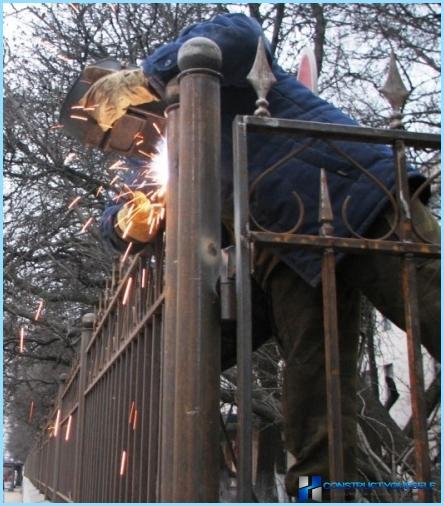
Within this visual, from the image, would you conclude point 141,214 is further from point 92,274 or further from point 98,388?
point 92,274

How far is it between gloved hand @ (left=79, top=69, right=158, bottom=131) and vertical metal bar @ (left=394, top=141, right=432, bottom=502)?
0.86 meters

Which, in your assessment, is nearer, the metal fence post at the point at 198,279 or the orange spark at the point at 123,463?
the metal fence post at the point at 198,279

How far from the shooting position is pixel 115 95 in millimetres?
2359

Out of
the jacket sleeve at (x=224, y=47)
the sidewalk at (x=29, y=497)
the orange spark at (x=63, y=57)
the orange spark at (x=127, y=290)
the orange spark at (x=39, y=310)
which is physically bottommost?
the sidewalk at (x=29, y=497)

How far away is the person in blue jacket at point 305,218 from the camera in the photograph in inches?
87.9

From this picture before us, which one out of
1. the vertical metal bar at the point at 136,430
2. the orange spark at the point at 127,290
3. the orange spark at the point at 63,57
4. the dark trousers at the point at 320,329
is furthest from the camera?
the orange spark at the point at 63,57

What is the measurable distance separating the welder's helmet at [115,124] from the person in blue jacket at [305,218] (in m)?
0.06

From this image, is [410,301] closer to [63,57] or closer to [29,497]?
[63,57]

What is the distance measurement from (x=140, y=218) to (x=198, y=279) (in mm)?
674

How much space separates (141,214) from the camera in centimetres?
254

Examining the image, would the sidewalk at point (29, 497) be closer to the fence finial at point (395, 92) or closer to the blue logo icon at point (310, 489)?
the blue logo icon at point (310, 489)

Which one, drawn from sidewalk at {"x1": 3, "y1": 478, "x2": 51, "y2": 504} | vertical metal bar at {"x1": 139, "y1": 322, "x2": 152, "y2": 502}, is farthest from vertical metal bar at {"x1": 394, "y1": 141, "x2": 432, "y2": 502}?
sidewalk at {"x1": 3, "y1": 478, "x2": 51, "y2": 504}

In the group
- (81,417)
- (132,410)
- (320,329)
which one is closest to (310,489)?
(320,329)

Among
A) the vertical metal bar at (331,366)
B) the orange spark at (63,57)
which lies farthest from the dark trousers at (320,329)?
the orange spark at (63,57)
